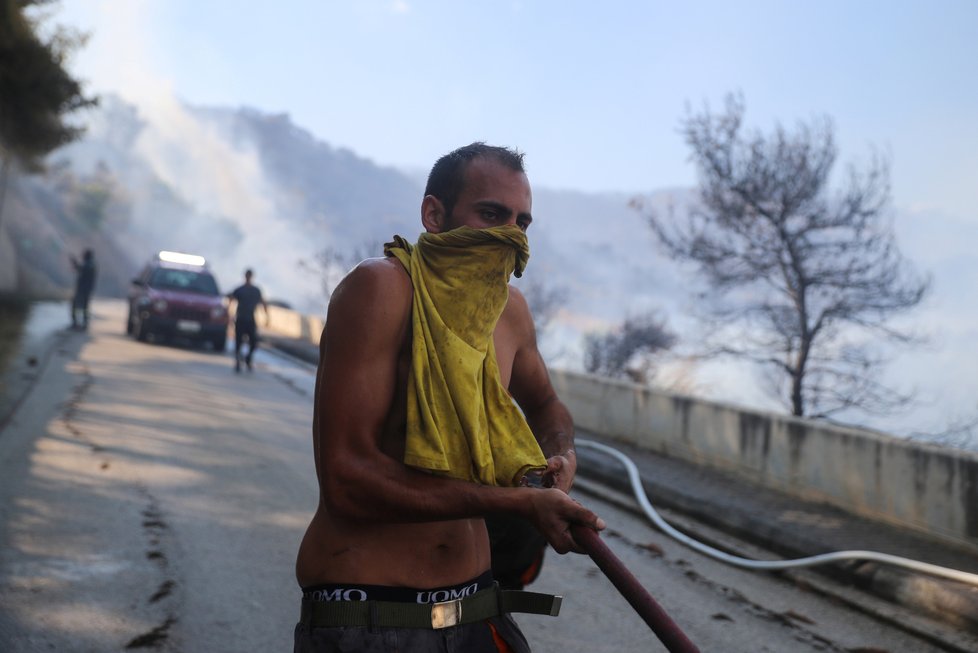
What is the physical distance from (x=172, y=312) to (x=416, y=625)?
1945 cm

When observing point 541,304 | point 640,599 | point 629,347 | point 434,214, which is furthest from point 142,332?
point 541,304

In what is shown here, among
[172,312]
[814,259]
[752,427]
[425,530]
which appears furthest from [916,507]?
[172,312]

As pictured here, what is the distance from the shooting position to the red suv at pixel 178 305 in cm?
2014

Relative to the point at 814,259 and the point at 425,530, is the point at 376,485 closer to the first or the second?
the point at 425,530

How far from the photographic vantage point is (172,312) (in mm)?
20172

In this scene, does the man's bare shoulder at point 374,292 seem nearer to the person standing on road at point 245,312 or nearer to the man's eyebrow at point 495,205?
the man's eyebrow at point 495,205

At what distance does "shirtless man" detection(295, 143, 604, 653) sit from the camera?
1794mm

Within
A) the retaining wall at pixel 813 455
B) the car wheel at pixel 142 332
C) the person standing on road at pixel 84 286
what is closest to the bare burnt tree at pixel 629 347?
the car wheel at pixel 142 332

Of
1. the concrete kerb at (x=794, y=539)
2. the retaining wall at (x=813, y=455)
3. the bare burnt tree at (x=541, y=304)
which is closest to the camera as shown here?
the concrete kerb at (x=794, y=539)

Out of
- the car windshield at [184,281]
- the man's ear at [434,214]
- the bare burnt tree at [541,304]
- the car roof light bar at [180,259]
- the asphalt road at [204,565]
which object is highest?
the bare burnt tree at [541,304]

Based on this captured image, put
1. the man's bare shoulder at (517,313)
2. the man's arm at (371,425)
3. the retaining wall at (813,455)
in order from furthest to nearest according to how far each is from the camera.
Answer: the retaining wall at (813,455) < the man's bare shoulder at (517,313) < the man's arm at (371,425)

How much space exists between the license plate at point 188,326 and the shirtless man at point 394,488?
19225 mm

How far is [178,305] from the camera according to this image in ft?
66.4

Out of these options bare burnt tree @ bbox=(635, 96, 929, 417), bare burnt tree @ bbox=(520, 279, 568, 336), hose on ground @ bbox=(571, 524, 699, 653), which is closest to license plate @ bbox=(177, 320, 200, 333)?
bare burnt tree @ bbox=(635, 96, 929, 417)
